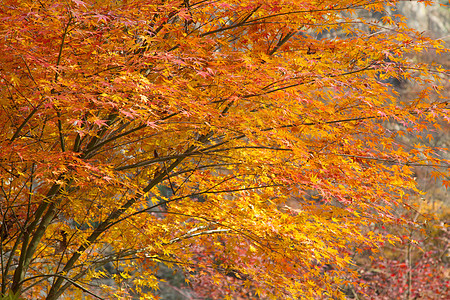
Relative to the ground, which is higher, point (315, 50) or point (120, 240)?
point (315, 50)

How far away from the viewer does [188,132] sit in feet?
12.1

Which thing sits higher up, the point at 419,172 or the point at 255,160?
the point at 255,160

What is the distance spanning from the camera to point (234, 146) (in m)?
3.88

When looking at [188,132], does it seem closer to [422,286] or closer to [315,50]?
[315,50]

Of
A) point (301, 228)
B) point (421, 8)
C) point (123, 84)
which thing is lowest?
point (421, 8)

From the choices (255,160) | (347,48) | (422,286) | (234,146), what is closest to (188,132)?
(234,146)

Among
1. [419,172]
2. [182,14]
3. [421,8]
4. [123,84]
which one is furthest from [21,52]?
[421,8]

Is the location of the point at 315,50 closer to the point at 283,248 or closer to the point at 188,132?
the point at 188,132

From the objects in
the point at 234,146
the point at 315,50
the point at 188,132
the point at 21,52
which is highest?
the point at 21,52

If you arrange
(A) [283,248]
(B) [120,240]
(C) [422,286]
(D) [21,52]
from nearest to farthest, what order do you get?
(D) [21,52] < (A) [283,248] < (B) [120,240] < (C) [422,286]

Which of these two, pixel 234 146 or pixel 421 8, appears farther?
pixel 421 8

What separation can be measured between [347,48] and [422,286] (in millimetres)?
7953

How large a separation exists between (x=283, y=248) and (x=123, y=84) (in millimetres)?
2450

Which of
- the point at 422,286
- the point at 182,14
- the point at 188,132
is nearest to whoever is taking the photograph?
the point at 182,14
